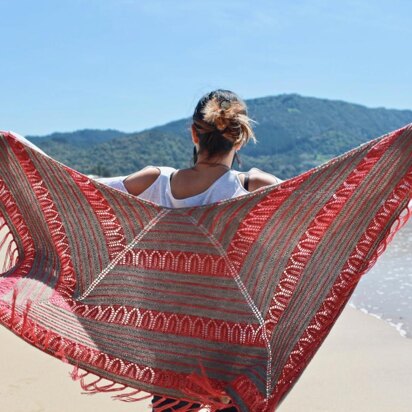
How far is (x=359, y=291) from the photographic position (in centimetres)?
661

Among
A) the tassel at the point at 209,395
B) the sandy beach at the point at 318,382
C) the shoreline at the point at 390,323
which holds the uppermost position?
the shoreline at the point at 390,323

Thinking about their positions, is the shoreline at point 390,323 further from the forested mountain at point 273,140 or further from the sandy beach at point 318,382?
the forested mountain at point 273,140

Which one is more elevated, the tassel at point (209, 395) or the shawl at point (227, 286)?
the shawl at point (227, 286)

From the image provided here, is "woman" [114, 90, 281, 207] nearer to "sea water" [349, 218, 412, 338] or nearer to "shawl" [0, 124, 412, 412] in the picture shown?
"shawl" [0, 124, 412, 412]

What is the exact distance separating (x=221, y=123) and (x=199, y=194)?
0.25 metres

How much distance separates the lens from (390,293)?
21.1 feet

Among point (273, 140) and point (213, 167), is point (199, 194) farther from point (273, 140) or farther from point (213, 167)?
point (273, 140)

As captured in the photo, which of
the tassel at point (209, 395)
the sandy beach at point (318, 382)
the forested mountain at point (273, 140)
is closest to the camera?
the tassel at point (209, 395)

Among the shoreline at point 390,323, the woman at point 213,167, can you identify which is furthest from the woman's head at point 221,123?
the shoreline at point 390,323

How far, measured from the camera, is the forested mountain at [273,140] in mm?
94438

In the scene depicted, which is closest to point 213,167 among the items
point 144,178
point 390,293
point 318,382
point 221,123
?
point 221,123

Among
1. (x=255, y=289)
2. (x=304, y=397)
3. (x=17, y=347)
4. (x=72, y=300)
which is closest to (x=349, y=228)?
(x=255, y=289)

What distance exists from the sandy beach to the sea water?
714 mm

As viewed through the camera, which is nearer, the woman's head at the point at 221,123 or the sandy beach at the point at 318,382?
the woman's head at the point at 221,123
